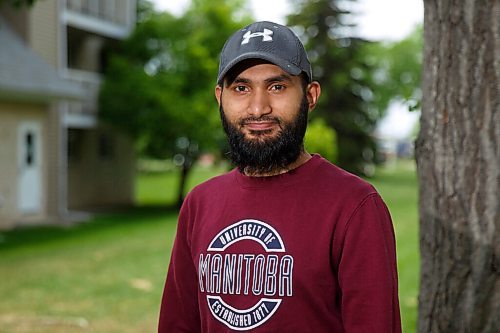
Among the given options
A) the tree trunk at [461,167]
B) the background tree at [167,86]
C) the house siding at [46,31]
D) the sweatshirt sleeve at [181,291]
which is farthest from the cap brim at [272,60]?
the background tree at [167,86]

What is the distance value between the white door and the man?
15300 mm

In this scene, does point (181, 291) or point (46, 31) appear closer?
point (181, 291)

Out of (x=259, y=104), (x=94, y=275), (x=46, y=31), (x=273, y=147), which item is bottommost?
(x=94, y=275)

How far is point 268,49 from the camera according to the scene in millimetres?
2107

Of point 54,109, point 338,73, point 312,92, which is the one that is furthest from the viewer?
point 338,73

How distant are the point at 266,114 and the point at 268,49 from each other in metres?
0.19

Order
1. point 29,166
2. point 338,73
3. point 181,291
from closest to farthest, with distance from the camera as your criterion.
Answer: point 181,291
point 29,166
point 338,73

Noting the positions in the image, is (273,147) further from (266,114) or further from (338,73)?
(338,73)

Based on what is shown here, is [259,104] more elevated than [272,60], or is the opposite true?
[272,60]

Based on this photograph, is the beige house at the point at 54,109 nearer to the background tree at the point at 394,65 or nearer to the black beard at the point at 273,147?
the black beard at the point at 273,147

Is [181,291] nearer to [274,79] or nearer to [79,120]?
[274,79]

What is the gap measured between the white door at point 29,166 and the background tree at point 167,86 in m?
2.96

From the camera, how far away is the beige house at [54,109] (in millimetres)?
16078

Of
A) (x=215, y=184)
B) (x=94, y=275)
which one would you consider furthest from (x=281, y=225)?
(x=94, y=275)
